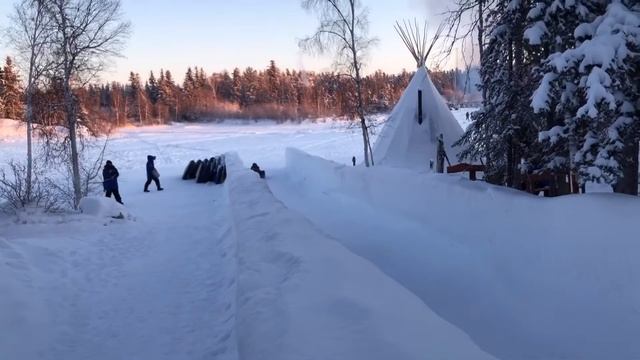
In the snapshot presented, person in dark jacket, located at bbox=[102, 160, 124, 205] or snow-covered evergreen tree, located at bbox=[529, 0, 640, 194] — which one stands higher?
snow-covered evergreen tree, located at bbox=[529, 0, 640, 194]

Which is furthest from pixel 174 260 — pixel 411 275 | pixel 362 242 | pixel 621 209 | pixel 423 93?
pixel 423 93

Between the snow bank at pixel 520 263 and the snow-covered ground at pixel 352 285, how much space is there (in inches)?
0.7

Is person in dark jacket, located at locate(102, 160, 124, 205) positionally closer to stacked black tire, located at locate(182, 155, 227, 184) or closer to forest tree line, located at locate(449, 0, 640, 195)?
stacked black tire, located at locate(182, 155, 227, 184)

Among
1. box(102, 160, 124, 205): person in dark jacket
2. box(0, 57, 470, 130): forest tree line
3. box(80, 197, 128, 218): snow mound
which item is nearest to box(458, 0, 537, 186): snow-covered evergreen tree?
box(80, 197, 128, 218): snow mound

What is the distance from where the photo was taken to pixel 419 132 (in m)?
17.1

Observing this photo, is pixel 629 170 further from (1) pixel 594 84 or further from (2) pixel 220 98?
(2) pixel 220 98

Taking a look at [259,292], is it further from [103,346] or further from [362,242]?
[362,242]

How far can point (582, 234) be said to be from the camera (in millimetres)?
4930

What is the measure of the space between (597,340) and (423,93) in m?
13.6

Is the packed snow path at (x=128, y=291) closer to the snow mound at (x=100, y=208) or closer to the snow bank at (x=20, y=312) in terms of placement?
the snow bank at (x=20, y=312)

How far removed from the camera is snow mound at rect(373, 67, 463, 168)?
55.5ft

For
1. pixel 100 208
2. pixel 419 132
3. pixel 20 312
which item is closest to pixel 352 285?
pixel 20 312

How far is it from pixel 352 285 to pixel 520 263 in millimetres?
2532

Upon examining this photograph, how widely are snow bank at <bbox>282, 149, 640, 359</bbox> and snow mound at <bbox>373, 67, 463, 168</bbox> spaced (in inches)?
298
